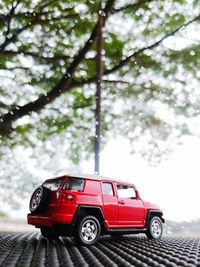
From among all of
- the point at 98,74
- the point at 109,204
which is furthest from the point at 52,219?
the point at 98,74

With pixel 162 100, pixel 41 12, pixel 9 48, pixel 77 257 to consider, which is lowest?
pixel 77 257

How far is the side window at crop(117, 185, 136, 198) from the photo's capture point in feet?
20.5

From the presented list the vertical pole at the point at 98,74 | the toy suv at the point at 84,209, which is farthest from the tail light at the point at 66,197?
the vertical pole at the point at 98,74

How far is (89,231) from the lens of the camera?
5375mm

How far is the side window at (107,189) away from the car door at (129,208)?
19cm

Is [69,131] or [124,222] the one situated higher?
[69,131]

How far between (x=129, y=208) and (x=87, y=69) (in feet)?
17.2

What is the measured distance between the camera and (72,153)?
11.9 meters

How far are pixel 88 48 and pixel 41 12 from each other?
1527mm

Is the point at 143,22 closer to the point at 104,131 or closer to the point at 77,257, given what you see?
the point at 104,131

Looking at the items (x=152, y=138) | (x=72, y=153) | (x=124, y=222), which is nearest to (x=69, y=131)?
(x=72, y=153)

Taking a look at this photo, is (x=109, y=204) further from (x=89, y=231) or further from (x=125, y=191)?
(x=125, y=191)

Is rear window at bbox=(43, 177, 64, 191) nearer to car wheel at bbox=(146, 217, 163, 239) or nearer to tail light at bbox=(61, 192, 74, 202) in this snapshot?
tail light at bbox=(61, 192, 74, 202)

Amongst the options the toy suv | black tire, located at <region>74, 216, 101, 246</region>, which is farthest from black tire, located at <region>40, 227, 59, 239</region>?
black tire, located at <region>74, 216, 101, 246</region>
